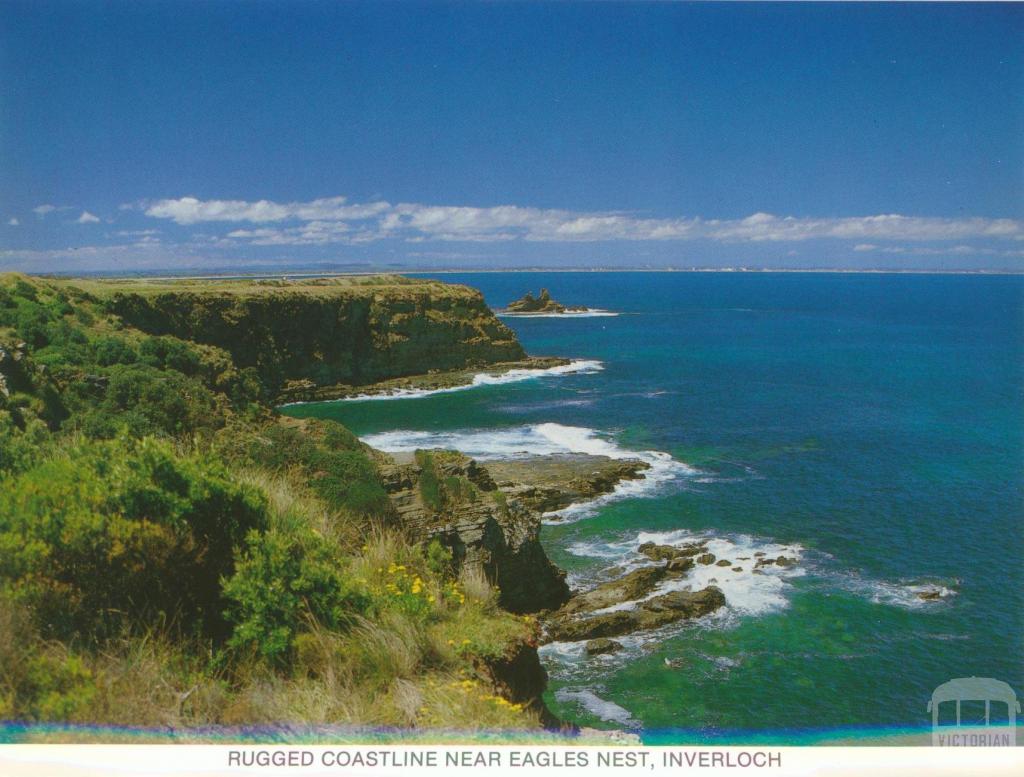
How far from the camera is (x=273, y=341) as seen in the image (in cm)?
6619

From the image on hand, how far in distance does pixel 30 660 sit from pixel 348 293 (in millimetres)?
69989

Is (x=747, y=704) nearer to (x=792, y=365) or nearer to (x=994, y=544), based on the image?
(x=994, y=544)

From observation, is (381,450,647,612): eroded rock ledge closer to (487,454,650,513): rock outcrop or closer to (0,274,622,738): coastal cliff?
(0,274,622,738): coastal cliff

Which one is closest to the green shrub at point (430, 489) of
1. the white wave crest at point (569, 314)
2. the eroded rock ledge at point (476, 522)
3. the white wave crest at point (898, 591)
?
the eroded rock ledge at point (476, 522)

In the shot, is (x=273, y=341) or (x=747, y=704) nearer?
(x=747, y=704)

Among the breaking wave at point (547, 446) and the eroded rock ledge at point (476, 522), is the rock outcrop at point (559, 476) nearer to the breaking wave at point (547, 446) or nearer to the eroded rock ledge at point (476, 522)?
the breaking wave at point (547, 446)

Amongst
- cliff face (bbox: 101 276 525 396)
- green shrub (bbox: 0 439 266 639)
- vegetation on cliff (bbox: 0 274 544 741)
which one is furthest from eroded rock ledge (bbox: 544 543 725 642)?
cliff face (bbox: 101 276 525 396)

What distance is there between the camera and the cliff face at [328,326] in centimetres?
6144

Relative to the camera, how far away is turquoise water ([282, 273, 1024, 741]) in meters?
19.1

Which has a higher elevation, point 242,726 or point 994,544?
point 242,726

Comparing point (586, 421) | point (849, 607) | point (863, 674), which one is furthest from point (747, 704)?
point (586, 421)

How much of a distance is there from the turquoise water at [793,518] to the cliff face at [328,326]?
10223mm

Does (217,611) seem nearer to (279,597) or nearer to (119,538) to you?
(279,597)

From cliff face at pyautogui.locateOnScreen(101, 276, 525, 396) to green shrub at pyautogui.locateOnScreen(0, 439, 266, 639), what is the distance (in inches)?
2110
